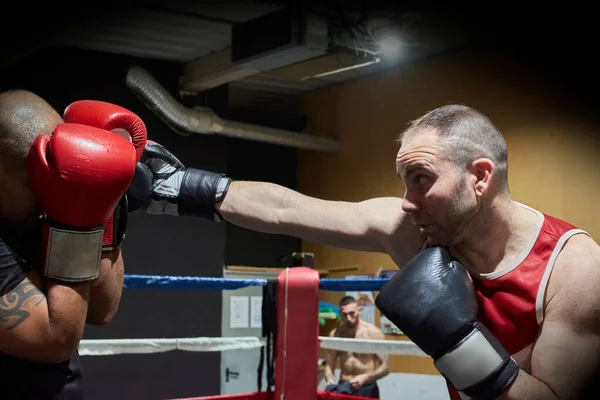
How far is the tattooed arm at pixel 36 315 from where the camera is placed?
45.5 inches

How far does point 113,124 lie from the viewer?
1.38m

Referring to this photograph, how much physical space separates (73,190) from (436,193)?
25.5 inches

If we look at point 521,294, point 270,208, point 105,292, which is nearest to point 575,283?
point 521,294

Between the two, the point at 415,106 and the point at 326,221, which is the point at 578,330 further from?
the point at 415,106

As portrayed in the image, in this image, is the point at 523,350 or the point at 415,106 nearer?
the point at 523,350

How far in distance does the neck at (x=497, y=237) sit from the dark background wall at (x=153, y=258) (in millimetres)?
3860

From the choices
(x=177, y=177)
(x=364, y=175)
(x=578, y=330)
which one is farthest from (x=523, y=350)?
(x=364, y=175)

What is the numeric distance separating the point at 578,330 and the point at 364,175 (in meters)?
4.69

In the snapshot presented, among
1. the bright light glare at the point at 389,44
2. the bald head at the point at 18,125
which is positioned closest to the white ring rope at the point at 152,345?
the bald head at the point at 18,125

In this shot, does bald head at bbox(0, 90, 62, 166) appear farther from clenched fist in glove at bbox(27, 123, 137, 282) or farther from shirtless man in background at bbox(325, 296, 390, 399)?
shirtless man in background at bbox(325, 296, 390, 399)

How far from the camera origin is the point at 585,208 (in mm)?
4102

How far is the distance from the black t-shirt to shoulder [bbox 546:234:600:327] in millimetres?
884

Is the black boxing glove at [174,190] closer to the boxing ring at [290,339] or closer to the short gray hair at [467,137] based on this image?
the short gray hair at [467,137]

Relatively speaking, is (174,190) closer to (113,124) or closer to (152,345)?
(113,124)
